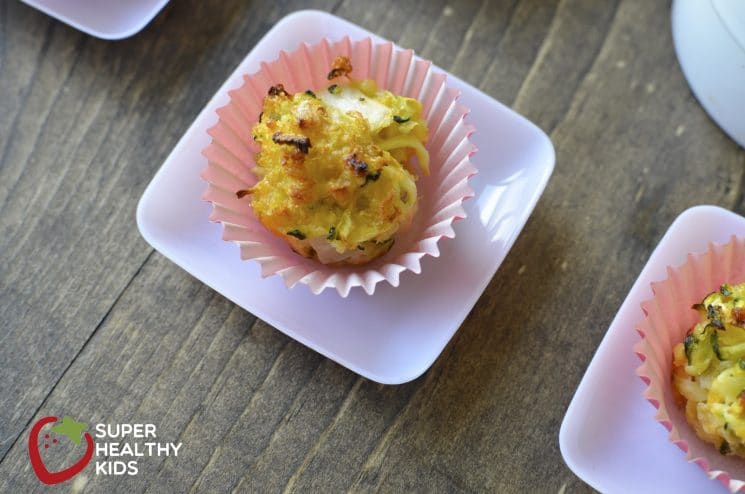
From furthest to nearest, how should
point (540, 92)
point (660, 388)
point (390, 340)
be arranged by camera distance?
1. point (540, 92)
2. point (390, 340)
3. point (660, 388)

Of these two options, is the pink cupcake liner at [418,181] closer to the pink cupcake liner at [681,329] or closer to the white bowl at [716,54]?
the pink cupcake liner at [681,329]

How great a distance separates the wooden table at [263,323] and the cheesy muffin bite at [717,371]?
0.75 feet

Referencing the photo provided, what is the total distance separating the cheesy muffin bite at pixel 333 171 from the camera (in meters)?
1.41

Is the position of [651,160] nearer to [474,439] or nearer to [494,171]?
[494,171]

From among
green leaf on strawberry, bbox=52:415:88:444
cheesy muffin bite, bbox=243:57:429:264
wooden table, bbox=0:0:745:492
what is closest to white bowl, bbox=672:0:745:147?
wooden table, bbox=0:0:745:492

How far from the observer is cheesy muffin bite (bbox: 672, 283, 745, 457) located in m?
1.32

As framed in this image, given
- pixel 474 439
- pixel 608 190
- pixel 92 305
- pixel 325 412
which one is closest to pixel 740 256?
Result: pixel 608 190

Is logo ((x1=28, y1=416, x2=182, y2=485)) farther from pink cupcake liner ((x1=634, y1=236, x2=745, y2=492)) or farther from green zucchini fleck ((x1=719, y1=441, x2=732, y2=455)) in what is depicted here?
green zucchini fleck ((x1=719, y1=441, x2=732, y2=455))

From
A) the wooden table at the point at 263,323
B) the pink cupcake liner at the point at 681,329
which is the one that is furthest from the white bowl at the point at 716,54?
Result: the pink cupcake liner at the point at 681,329

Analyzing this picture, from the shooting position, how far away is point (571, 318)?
63.4 inches

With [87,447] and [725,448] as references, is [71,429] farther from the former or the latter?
[725,448]

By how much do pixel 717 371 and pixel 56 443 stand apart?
1.24m

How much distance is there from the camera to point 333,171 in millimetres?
1424

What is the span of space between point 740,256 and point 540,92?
565mm
